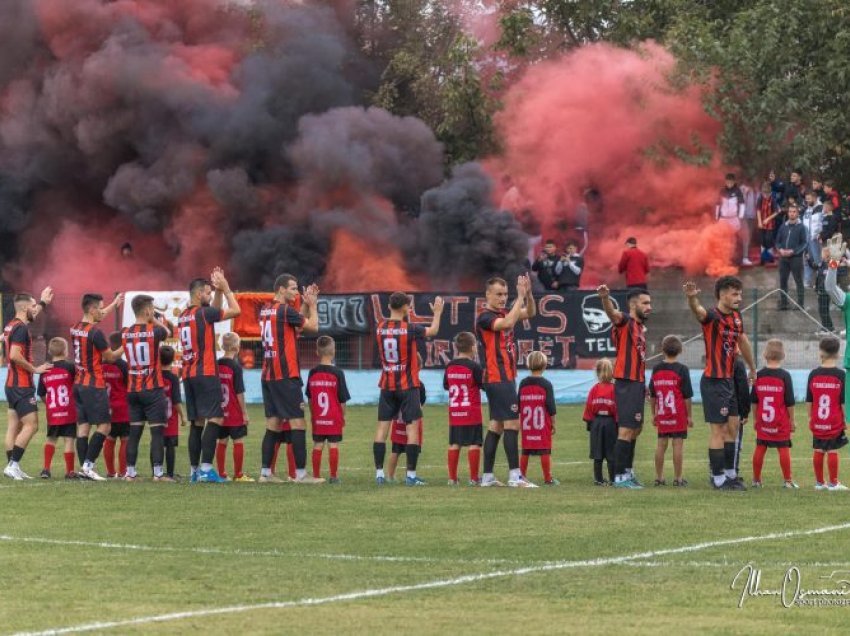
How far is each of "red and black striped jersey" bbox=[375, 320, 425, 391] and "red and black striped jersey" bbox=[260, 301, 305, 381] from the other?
97 centimetres

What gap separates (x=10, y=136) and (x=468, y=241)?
1385 centimetres

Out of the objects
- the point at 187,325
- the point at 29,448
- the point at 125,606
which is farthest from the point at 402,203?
the point at 125,606

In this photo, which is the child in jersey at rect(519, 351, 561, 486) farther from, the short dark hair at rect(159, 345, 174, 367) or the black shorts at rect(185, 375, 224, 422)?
the short dark hair at rect(159, 345, 174, 367)

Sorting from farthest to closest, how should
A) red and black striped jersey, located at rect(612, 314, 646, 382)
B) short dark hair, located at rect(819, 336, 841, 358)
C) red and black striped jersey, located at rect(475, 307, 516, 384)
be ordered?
red and black striped jersey, located at rect(475, 307, 516, 384), red and black striped jersey, located at rect(612, 314, 646, 382), short dark hair, located at rect(819, 336, 841, 358)

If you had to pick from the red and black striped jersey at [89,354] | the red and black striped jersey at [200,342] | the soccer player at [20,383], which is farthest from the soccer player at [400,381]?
the soccer player at [20,383]

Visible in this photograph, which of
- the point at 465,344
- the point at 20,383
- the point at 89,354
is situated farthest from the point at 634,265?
the point at 20,383

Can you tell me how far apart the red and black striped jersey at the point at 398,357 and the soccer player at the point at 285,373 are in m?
0.81

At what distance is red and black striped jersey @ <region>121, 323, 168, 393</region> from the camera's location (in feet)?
57.1

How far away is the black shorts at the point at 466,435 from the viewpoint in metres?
17.0

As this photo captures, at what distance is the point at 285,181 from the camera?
135 feet

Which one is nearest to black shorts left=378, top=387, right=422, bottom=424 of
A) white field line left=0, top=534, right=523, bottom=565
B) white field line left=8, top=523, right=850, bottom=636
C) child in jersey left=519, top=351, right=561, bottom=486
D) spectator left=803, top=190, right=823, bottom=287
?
child in jersey left=519, top=351, right=561, bottom=486

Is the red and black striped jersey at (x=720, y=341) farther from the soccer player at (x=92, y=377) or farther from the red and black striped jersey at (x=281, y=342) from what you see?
the soccer player at (x=92, y=377)

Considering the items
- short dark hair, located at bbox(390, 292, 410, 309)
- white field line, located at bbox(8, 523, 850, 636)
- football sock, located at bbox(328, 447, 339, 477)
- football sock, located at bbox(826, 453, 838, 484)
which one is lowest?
white field line, located at bbox(8, 523, 850, 636)

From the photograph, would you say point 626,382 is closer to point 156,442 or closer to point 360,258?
point 156,442
